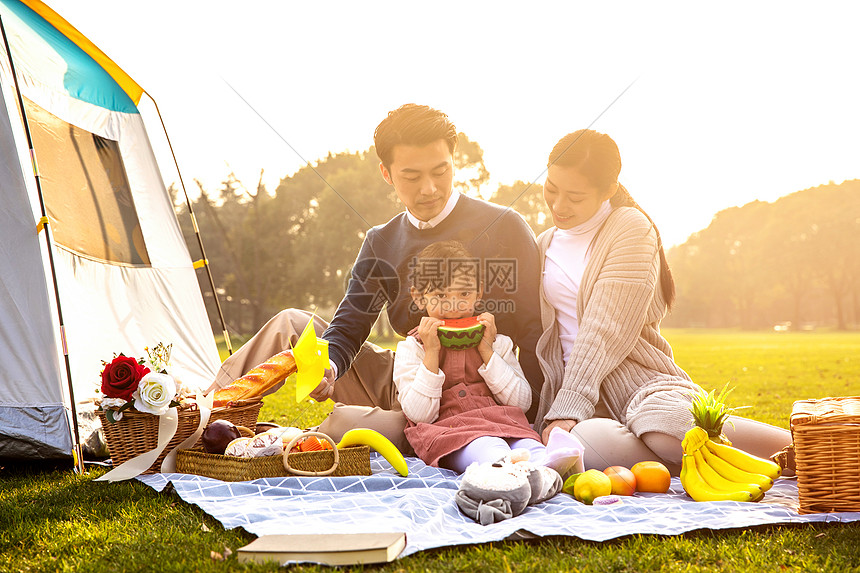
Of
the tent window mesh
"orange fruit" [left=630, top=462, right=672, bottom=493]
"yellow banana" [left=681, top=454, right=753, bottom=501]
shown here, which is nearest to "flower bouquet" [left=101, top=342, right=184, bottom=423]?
the tent window mesh

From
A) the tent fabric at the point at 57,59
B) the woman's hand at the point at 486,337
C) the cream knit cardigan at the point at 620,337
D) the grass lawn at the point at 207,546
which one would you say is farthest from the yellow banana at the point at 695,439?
the tent fabric at the point at 57,59

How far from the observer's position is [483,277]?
3.31 m

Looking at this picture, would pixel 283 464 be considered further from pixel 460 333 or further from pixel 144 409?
pixel 460 333

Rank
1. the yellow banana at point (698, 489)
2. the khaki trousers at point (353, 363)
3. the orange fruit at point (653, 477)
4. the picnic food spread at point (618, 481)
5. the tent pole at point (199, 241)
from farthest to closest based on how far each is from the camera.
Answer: the tent pole at point (199, 241), the khaki trousers at point (353, 363), the orange fruit at point (653, 477), the picnic food spread at point (618, 481), the yellow banana at point (698, 489)

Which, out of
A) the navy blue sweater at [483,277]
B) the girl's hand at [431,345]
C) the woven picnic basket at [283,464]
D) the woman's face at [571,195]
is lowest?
the woven picnic basket at [283,464]

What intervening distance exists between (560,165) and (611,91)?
0.80 m

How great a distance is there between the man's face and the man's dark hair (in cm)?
3

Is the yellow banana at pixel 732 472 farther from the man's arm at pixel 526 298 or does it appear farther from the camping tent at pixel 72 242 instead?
the camping tent at pixel 72 242

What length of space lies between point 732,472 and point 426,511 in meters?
1.09

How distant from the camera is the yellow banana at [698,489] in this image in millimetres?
2342

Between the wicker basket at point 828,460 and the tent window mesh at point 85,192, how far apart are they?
141 inches

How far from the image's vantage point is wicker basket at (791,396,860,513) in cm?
212

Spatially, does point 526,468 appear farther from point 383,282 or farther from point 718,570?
point 383,282

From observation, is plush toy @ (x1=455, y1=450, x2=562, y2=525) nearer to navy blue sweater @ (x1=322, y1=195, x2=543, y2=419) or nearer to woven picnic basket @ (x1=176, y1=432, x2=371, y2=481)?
woven picnic basket @ (x1=176, y1=432, x2=371, y2=481)
